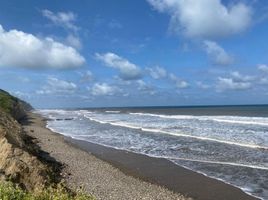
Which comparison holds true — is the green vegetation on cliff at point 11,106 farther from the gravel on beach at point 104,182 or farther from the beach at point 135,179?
the gravel on beach at point 104,182

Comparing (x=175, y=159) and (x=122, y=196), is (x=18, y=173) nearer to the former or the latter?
(x=122, y=196)

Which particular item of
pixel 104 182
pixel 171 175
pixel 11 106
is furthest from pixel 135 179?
pixel 11 106

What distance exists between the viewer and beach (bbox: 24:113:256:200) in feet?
45.3

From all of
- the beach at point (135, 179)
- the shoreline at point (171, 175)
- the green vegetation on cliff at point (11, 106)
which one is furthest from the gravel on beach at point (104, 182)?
the green vegetation on cliff at point (11, 106)

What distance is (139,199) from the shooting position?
513 inches

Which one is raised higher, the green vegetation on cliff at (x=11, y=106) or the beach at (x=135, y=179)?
the green vegetation on cliff at (x=11, y=106)

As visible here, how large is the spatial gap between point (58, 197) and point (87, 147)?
20790 mm

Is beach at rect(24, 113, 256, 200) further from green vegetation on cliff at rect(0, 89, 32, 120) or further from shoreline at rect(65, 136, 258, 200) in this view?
green vegetation on cliff at rect(0, 89, 32, 120)

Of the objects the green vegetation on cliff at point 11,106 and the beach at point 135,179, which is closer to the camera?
the beach at point 135,179

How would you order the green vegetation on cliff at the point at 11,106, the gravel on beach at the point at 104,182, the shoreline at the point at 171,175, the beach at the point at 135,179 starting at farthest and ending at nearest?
the green vegetation on cliff at the point at 11,106 → the shoreline at the point at 171,175 → the beach at the point at 135,179 → the gravel on beach at the point at 104,182

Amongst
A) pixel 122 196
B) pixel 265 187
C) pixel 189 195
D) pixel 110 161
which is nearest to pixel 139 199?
pixel 122 196

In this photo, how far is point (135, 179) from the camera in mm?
16453

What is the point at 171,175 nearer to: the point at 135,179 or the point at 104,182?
the point at 135,179

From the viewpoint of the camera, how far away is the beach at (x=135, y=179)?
13.8 metres
